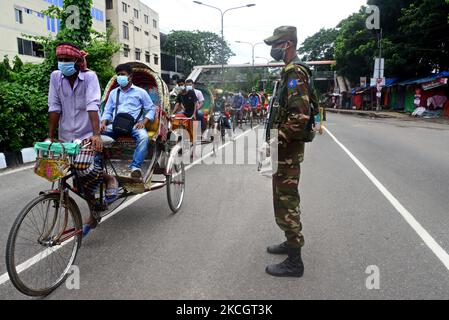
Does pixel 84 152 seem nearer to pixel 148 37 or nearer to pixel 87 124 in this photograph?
pixel 87 124

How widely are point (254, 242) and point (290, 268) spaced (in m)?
0.82

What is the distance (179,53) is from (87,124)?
67.3 m

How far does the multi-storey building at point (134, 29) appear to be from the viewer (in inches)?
1852

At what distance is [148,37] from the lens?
184 ft

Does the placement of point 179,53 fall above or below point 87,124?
above

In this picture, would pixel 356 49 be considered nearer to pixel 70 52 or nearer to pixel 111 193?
pixel 111 193

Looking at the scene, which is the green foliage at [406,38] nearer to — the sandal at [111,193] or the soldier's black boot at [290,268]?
the soldier's black boot at [290,268]

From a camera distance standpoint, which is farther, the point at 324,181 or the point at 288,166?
the point at 324,181

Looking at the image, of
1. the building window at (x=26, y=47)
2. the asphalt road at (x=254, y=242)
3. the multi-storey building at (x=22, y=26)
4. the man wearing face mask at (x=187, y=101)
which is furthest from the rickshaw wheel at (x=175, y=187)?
the building window at (x=26, y=47)

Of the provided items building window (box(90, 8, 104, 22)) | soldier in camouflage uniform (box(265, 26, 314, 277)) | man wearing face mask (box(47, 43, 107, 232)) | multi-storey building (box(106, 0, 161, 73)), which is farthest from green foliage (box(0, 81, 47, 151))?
building window (box(90, 8, 104, 22))

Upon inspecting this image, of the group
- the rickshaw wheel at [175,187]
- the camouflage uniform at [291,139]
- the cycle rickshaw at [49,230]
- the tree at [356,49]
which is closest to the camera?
the cycle rickshaw at [49,230]

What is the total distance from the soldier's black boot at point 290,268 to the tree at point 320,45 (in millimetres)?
72747
